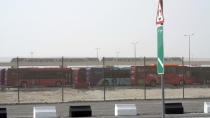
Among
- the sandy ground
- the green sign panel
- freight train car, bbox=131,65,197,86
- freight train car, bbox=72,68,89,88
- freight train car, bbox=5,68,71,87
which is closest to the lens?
the green sign panel

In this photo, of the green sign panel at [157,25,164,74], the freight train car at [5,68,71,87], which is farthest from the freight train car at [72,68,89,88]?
the green sign panel at [157,25,164,74]

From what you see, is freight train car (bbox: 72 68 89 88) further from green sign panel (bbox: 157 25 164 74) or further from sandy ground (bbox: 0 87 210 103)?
green sign panel (bbox: 157 25 164 74)

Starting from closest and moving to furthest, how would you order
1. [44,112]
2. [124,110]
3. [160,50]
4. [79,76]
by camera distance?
[160,50] < [44,112] < [124,110] < [79,76]

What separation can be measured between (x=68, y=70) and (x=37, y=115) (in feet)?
98.4

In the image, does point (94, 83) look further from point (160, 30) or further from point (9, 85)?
point (160, 30)

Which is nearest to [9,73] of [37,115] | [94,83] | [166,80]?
[94,83]

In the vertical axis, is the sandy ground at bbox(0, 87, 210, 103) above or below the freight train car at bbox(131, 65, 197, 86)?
below

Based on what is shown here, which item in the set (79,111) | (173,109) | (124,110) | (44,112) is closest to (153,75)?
(173,109)

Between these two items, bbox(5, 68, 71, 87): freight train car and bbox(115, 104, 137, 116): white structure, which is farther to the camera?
bbox(5, 68, 71, 87): freight train car

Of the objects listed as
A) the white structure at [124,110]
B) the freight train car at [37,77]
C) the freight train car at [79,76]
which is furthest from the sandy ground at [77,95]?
the white structure at [124,110]

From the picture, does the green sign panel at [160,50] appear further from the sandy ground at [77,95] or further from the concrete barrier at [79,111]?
the sandy ground at [77,95]

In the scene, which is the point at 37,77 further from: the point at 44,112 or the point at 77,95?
the point at 44,112

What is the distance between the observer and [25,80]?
42.4 metres

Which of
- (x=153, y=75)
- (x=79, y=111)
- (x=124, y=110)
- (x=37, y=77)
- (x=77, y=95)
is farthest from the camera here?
(x=153, y=75)
